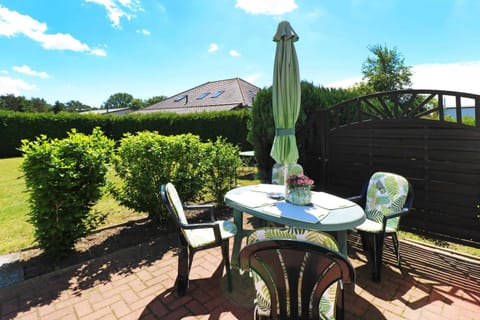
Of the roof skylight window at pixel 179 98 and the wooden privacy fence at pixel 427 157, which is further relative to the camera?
the roof skylight window at pixel 179 98

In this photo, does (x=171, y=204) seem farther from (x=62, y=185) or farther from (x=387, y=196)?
(x=387, y=196)

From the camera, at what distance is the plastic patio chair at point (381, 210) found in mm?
2676

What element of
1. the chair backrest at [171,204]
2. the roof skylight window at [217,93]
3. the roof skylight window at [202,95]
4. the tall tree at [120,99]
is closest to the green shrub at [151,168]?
the chair backrest at [171,204]

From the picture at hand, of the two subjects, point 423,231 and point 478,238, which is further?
point 423,231

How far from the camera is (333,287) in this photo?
1428mm

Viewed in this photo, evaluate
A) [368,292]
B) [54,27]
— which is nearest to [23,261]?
[368,292]

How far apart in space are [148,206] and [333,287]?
11.7 ft

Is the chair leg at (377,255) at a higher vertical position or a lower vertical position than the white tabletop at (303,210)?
lower

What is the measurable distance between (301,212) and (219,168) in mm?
2898

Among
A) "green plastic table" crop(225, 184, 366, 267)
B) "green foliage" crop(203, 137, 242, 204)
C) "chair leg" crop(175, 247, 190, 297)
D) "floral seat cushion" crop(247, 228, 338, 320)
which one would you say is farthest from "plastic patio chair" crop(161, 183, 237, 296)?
"green foliage" crop(203, 137, 242, 204)

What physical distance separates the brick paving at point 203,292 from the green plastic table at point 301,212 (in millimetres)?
542

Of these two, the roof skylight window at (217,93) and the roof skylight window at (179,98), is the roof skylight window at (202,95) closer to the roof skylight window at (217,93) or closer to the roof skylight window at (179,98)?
the roof skylight window at (217,93)

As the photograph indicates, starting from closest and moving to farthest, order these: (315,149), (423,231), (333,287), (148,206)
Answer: (333,287) < (423,231) < (148,206) < (315,149)

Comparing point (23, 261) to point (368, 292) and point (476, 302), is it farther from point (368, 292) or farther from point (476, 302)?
point (476, 302)
